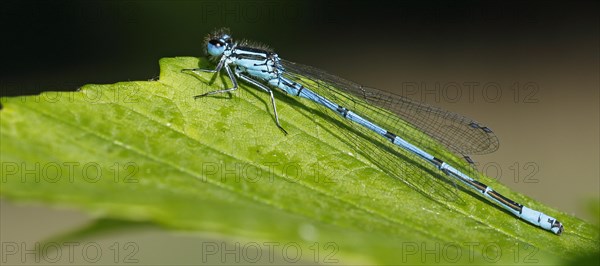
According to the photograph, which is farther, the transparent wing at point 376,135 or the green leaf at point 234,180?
the transparent wing at point 376,135

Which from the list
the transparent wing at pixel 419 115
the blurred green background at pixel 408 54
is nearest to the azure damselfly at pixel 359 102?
the transparent wing at pixel 419 115

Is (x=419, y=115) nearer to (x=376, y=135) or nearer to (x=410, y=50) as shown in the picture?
(x=376, y=135)

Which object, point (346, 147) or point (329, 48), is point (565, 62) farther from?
point (346, 147)

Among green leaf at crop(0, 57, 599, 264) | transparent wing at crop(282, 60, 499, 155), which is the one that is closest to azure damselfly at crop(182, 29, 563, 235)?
transparent wing at crop(282, 60, 499, 155)

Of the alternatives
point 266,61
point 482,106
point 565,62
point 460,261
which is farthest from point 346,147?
point 565,62

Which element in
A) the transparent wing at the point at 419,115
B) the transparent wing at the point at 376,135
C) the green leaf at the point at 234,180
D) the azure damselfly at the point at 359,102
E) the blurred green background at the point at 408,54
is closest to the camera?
the green leaf at the point at 234,180

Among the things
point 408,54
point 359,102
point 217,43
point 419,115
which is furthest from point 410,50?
point 217,43

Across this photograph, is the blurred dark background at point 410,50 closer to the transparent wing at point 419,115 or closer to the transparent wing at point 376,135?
the transparent wing at point 419,115
